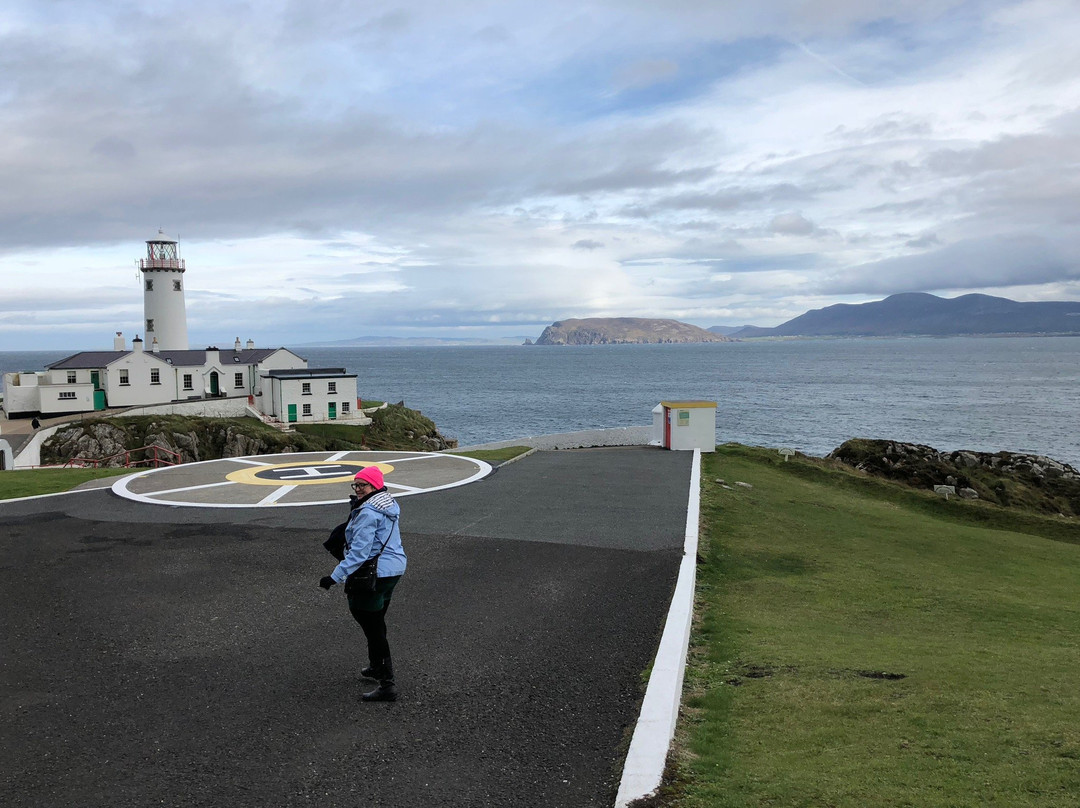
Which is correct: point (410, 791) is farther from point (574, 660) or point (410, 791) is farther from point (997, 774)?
point (997, 774)

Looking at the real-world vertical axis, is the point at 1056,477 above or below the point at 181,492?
below

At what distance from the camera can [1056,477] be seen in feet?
107

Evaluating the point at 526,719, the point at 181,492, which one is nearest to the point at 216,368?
the point at 181,492

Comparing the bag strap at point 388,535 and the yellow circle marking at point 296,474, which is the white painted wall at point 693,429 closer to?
the yellow circle marking at point 296,474

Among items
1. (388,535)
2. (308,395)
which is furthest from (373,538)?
(308,395)

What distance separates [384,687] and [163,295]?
6778 cm

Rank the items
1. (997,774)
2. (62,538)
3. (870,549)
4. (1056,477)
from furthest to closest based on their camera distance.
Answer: (1056,477)
(870,549)
(62,538)
(997,774)

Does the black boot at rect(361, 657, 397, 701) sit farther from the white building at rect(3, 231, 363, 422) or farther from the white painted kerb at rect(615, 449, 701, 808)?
the white building at rect(3, 231, 363, 422)

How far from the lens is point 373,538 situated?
21.5 ft

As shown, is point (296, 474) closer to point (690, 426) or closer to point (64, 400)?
point (690, 426)

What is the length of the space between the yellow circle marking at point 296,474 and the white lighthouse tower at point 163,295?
5146 centimetres

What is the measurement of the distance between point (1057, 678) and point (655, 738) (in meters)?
4.43

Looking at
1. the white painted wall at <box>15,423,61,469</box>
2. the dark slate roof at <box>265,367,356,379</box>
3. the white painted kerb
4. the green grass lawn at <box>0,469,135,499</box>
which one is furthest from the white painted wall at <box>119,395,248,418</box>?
the white painted kerb

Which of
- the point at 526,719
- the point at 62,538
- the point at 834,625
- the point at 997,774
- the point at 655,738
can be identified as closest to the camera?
the point at 997,774
